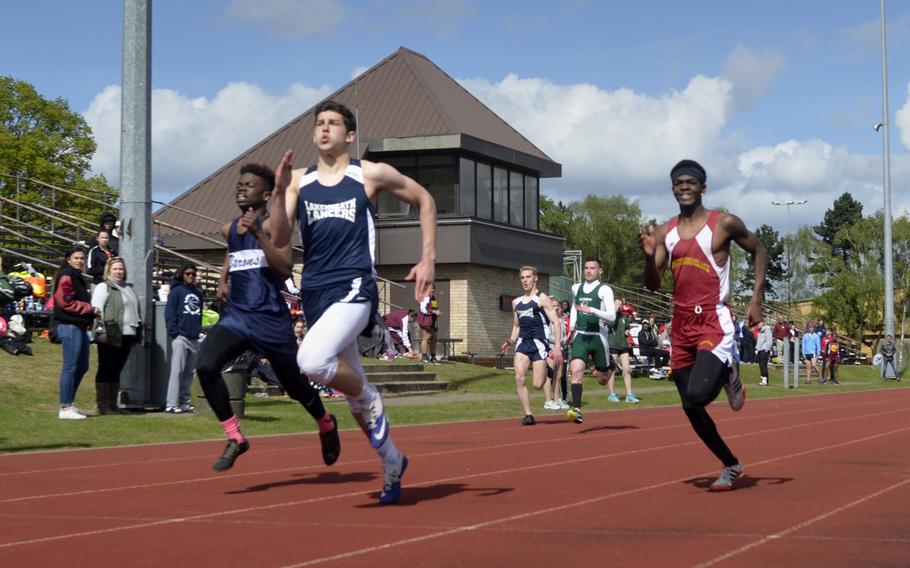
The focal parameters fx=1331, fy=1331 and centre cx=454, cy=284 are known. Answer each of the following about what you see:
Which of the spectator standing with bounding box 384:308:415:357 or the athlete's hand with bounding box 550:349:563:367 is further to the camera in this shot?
the spectator standing with bounding box 384:308:415:357

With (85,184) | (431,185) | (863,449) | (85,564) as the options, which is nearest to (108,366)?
(863,449)

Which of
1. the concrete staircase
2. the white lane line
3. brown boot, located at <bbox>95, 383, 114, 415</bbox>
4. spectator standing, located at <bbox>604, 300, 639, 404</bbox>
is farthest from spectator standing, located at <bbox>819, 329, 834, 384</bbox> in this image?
the white lane line

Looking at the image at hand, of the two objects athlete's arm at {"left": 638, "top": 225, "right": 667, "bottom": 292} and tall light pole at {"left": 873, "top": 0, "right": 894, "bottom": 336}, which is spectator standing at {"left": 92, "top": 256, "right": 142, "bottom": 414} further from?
tall light pole at {"left": 873, "top": 0, "right": 894, "bottom": 336}

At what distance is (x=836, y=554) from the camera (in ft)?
20.1

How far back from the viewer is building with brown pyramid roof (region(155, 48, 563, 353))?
41.2m

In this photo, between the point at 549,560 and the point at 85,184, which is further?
the point at 85,184

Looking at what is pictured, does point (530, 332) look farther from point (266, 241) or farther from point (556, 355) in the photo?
point (266, 241)

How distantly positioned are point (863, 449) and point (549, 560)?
8.03 meters

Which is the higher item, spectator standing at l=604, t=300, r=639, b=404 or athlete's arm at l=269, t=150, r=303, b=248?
athlete's arm at l=269, t=150, r=303, b=248

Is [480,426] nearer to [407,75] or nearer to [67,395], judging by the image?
[67,395]

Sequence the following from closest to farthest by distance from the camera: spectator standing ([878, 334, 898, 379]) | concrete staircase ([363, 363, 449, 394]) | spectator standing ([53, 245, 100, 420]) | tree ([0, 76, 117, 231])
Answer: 1. spectator standing ([53, 245, 100, 420])
2. concrete staircase ([363, 363, 449, 394])
3. spectator standing ([878, 334, 898, 379])
4. tree ([0, 76, 117, 231])

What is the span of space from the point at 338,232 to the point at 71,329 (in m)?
8.77

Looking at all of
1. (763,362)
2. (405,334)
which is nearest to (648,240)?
(405,334)

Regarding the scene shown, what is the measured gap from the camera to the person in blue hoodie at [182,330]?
17.0m
